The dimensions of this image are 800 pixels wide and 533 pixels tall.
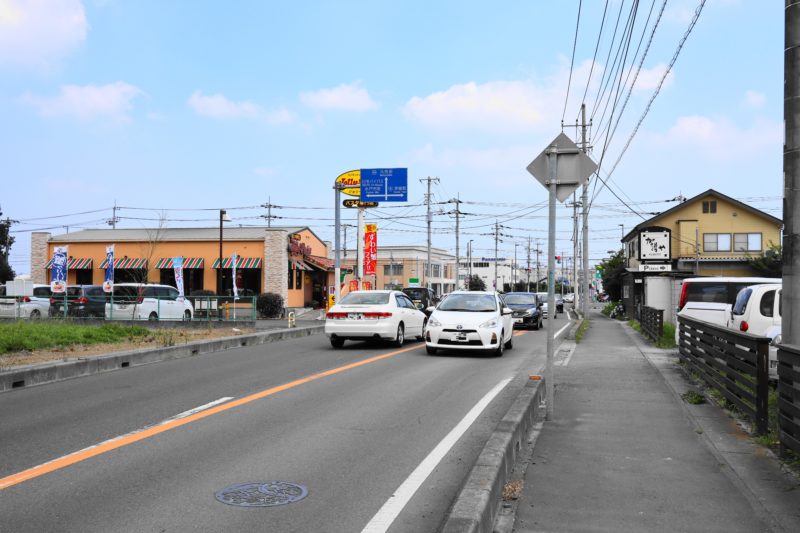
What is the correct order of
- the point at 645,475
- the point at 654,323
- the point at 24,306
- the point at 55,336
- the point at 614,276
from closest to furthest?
the point at 645,475 < the point at 55,336 < the point at 654,323 < the point at 24,306 < the point at 614,276

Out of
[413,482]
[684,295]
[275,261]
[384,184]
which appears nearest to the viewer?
[413,482]

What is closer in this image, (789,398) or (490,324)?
(789,398)

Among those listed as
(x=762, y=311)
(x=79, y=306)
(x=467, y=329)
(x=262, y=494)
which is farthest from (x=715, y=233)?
(x=262, y=494)

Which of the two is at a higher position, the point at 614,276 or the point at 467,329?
the point at 614,276

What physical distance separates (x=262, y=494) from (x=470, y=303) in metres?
11.7

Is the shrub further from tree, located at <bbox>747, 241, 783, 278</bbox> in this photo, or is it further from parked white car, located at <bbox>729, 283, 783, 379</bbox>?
tree, located at <bbox>747, 241, 783, 278</bbox>

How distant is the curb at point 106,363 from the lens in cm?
1034

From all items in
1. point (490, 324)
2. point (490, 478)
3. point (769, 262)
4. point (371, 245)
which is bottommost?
point (490, 478)

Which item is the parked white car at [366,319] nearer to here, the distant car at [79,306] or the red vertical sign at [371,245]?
the distant car at [79,306]

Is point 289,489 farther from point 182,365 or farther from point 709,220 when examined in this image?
point 709,220

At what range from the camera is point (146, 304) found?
25844 mm

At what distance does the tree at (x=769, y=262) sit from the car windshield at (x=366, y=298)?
112 ft

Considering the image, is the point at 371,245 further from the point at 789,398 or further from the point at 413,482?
the point at 413,482

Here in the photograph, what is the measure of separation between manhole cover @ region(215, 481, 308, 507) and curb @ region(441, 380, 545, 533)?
1.29m
